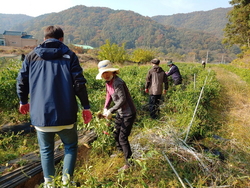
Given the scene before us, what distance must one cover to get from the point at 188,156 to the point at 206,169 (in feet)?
1.23

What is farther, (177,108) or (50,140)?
(177,108)

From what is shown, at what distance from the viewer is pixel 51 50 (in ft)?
5.85

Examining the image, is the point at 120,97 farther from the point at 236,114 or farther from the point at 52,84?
the point at 236,114

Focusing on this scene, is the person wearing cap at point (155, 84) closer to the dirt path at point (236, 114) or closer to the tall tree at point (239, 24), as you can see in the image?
the dirt path at point (236, 114)

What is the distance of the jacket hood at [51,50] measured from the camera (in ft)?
5.84

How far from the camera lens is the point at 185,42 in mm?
115000

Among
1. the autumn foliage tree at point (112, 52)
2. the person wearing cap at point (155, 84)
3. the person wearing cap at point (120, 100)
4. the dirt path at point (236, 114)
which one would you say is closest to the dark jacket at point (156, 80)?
the person wearing cap at point (155, 84)

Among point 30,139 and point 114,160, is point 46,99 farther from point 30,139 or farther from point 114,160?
point 30,139

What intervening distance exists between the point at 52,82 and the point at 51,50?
12.1 inches

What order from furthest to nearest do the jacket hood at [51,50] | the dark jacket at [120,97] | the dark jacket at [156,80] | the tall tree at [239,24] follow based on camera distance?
1. the tall tree at [239,24]
2. the dark jacket at [156,80]
3. the dark jacket at [120,97]
4. the jacket hood at [51,50]

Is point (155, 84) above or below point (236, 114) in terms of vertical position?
above

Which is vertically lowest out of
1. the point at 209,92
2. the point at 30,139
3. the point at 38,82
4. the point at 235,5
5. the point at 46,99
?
the point at 30,139

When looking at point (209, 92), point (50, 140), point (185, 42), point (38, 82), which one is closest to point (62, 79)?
point (38, 82)

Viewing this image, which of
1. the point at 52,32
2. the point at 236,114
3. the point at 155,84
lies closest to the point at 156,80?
the point at 155,84
